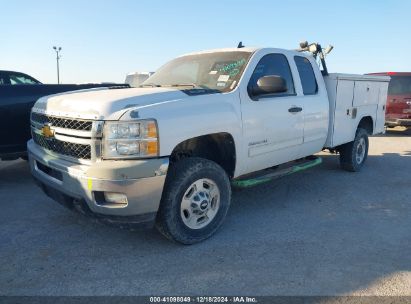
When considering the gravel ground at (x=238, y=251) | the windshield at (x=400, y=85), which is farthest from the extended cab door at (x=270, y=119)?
the windshield at (x=400, y=85)

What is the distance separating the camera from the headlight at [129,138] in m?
3.15

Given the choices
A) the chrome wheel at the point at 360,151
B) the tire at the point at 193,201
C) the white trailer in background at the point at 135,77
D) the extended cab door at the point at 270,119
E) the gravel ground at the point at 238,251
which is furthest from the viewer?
the white trailer in background at the point at 135,77

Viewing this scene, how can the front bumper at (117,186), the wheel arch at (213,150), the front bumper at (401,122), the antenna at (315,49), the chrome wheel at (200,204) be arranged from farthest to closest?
1. the front bumper at (401,122)
2. the antenna at (315,49)
3. the wheel arch at (213,150)
4. the chrome wheel at (200,204)
5. the front bumper at (117,186)

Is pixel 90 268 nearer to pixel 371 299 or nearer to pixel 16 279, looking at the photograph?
pixel 16 279

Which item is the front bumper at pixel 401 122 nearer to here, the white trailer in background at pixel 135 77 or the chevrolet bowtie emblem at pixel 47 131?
the white trailer in background at pixel 135 77

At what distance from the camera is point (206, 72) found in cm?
447

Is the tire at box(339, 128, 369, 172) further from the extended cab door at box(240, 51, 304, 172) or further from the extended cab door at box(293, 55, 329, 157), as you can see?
the extended cab door at box(240, 51, 304, 172)

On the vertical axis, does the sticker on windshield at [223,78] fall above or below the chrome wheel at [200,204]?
above

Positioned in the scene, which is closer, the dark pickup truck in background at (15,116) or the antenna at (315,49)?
the dark pickup truck in background at (15,116)

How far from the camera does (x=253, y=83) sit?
4227 mm

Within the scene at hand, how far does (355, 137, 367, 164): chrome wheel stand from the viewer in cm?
679

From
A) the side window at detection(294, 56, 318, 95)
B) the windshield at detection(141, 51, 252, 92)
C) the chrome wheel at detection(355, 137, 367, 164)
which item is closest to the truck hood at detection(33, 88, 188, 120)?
the windshield at detection(141, 51, 252, 92)

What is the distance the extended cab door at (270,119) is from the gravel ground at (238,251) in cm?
72

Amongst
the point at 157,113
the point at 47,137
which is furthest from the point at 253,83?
the point at 47,137
